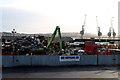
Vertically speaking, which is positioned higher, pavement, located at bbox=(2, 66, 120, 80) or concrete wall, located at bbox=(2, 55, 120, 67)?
concrete wall, located at bbox=(2, 55, 120, 67)

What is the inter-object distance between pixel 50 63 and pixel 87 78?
8.11m

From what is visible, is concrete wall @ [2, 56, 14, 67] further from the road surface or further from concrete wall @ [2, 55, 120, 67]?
the road surface

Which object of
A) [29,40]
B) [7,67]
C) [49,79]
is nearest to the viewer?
[49,79]

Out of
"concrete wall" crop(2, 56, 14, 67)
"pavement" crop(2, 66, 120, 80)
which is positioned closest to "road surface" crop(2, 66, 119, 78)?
"pavement" crop(2, 66, 120, 80)

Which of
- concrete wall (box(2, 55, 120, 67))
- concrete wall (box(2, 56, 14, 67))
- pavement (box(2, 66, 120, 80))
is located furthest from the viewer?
concrete wall (box(2, 55, 120, 67))

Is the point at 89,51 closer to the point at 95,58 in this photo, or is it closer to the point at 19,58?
the point at 95,58

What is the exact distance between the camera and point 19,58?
24.4 m

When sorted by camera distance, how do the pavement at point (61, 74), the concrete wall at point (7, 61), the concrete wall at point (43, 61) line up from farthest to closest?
the concrete wall at point (43, 61)
the concrete wall at point (7, 61)
the pavement at point (61, 74)

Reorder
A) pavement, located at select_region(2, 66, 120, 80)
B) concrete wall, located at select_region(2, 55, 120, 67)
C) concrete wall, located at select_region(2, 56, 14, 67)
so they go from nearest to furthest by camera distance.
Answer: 1. pavement, located at select_region(2, 66, 120, 80)
2. concrete wall, located at select_region(2, 56, 14, 67)
3. concrete wall, located at select_region(2, 55, 120, 67)

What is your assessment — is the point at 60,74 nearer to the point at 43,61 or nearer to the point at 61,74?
the point at 61,74

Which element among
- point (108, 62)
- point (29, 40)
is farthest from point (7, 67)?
point (29, 40)

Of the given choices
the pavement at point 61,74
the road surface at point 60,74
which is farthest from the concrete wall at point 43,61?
the road surface at point 60,74

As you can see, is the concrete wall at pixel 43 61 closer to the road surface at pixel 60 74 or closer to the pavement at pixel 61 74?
the pavement at pixel 61 74

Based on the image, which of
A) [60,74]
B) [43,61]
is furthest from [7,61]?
[60,74]
